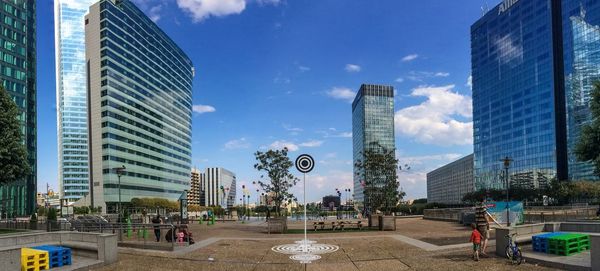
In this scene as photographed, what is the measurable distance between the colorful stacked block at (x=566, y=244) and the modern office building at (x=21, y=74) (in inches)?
4226

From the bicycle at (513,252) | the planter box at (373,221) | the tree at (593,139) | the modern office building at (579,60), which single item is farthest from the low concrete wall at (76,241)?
the modern office building at (579,60)

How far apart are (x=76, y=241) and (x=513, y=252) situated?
50.5 ft

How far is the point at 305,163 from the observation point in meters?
18.3

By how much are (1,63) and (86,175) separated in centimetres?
9354

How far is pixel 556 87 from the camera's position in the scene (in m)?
126

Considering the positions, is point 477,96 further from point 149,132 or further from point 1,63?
point 1,63

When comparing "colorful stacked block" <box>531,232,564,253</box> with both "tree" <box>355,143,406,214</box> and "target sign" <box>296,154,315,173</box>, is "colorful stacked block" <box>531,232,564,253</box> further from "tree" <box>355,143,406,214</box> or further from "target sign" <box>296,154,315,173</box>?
"tree" <box>355,143,406,214</box>

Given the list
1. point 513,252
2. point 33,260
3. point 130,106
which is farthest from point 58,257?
point 130,106

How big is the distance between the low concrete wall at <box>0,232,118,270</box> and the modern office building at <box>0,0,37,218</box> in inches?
3685

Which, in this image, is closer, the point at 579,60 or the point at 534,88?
the point at 579,60

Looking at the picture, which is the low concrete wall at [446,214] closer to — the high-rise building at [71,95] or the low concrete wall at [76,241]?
the low concrete wall at [76,241]

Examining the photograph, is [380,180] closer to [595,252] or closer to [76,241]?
[76,241]

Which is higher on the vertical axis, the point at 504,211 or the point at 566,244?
the point at 566,244

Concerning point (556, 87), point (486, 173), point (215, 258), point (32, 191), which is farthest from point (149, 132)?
point (215, 258)
